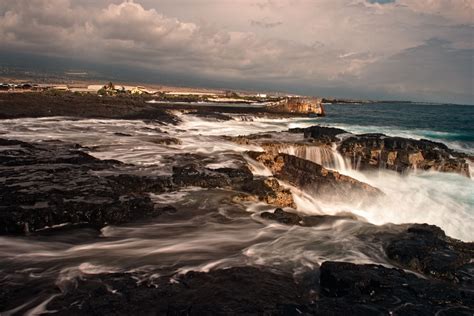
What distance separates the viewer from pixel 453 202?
1973 cm

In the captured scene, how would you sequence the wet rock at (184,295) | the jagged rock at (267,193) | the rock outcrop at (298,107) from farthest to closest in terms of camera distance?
the rock outcrop at (298,107) < the jagged rock at (267,193) < the wet rock at (184,295)

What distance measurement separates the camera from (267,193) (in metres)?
14.0

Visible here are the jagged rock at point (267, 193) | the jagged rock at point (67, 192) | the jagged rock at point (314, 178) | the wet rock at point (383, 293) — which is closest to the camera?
the wet rock at point (383, 293)

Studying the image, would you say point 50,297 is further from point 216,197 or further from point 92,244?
point 216,197

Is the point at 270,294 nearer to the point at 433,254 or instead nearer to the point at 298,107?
the point at 433,254

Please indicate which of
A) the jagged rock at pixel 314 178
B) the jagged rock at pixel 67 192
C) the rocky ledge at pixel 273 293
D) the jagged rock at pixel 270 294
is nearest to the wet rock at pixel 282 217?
the rocky ledge at pixel 273 293

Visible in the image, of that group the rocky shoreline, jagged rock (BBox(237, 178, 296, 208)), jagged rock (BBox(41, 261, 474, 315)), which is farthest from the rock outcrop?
jagged rock (BBox(41, 261, 474, 315))

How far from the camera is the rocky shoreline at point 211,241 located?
6896 millimetres

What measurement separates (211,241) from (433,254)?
5343 millimetres

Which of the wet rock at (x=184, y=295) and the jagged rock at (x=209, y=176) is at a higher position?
the jagged rock at (x=209, y=176)

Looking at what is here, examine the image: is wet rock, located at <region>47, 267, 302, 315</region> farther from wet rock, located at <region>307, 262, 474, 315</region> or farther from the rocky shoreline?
wet rock, located at <region>307, 262, 474, 315</region>

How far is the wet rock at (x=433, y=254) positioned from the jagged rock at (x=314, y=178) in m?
6.56

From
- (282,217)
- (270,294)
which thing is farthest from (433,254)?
(270,294)

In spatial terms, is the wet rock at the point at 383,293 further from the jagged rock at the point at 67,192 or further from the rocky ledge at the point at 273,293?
the jagged rock at the point at 67,192
